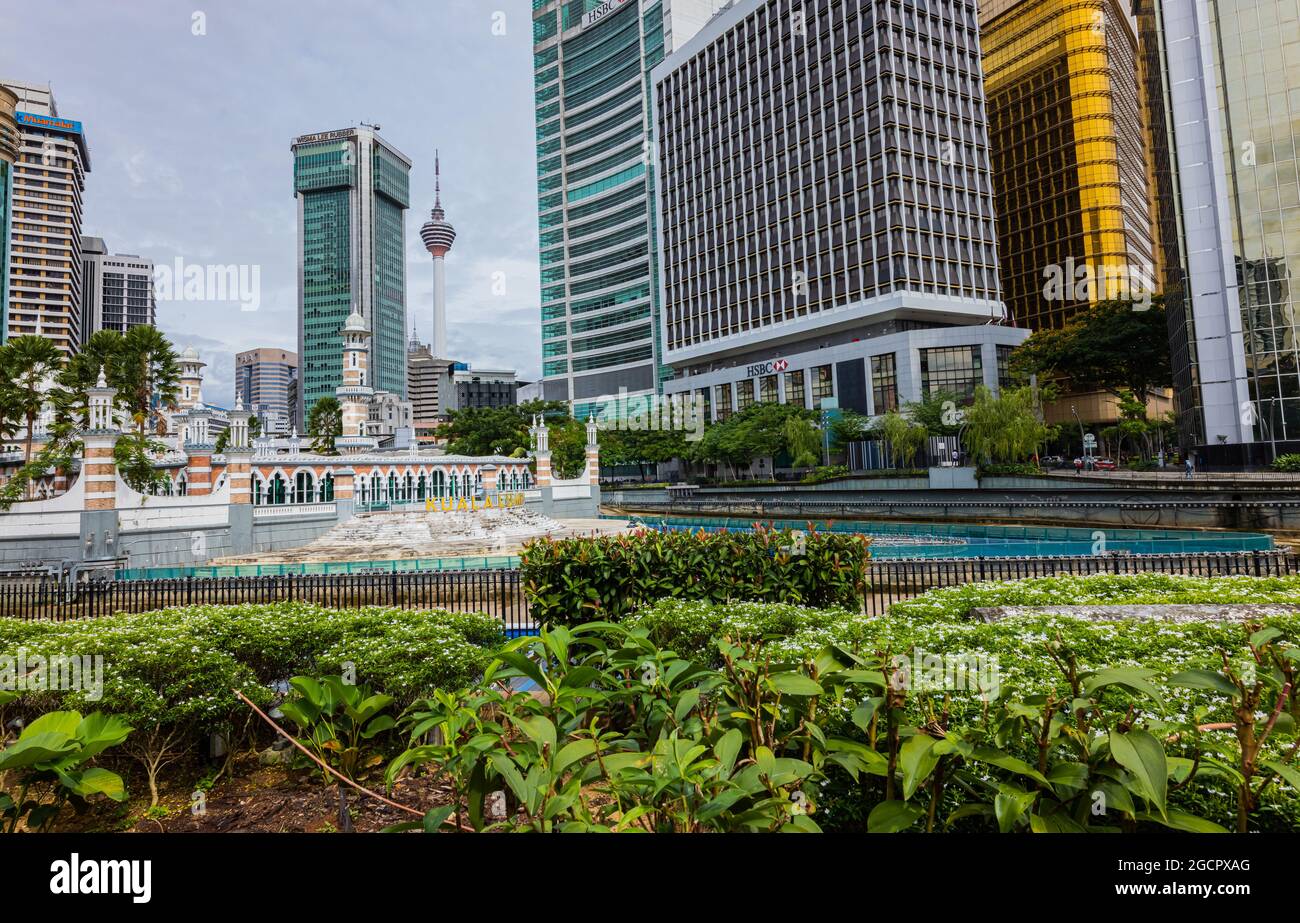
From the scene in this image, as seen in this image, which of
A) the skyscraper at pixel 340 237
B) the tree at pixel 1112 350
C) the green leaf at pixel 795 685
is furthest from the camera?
the skyscraper at pixel 340 237

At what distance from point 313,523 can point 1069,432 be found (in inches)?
2359

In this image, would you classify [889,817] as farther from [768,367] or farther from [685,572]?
[768,367]

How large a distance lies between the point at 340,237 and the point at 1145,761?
157 m

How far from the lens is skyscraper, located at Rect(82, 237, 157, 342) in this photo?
10888 cm

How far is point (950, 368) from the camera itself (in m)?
51.9

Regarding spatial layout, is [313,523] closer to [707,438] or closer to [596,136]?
[707,438]

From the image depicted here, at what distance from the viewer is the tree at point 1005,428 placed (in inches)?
1503

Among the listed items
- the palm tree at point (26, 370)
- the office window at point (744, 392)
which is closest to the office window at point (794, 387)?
the office window at point (744, 392)

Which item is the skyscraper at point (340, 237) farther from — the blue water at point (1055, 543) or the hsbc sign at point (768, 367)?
the blue water at point (1055, 543)

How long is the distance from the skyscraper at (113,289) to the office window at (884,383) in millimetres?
119607

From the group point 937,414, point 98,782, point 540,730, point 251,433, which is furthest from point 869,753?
point 937,414

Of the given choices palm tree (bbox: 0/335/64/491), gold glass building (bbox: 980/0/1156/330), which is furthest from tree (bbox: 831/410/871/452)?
palm tree (bbox: 0/335/64/491)

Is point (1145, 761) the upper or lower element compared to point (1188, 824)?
upper

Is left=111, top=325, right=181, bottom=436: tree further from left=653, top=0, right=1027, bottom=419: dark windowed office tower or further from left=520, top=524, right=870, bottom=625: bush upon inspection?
left=653, top=0, right=1027, bottom=419: dark windowed office tower
